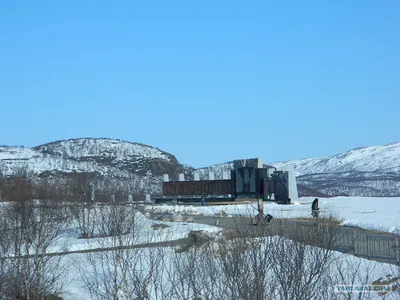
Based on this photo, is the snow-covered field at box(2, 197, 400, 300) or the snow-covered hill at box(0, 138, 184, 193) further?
the snow-covered hill at box(0, 138, 184, 193)

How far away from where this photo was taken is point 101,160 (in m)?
170

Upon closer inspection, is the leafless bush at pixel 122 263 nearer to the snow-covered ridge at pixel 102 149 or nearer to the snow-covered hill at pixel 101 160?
the snow-covered hill at pixel 101 160

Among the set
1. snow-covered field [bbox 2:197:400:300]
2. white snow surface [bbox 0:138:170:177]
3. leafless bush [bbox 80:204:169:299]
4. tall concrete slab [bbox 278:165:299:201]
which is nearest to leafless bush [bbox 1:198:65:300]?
snow-covered field [bbox 2:197:400:300]

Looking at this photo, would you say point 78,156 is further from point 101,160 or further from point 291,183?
point 291,183

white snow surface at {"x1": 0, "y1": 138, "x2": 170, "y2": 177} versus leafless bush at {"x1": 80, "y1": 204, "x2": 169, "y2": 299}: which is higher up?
white snow surface at {"x1": 0, "y1": 138, "x2": 170, "y2": 177}

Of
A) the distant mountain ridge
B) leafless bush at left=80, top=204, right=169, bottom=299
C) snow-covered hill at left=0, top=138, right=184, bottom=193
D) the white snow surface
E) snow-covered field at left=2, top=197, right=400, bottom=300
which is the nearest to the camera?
leafless bush at left=80, top=204, right=169, bottom=299

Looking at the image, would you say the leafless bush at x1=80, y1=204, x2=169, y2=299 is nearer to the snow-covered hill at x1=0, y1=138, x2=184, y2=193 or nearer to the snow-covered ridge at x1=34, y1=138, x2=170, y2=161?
the snow-covered hill at x1=0, y1=138, x2=184, y2=193

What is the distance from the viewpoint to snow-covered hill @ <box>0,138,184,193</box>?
13225cm

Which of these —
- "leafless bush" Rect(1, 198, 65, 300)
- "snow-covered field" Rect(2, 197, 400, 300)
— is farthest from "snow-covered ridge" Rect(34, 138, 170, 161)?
"leafless bush" Rect(1, 198, 65, 300)

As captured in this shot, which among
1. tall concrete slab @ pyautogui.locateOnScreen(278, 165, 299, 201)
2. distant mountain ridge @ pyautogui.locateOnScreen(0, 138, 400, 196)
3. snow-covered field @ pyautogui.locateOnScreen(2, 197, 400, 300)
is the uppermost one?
distant mountain ridge @ pyautogui.locateOnScreen(0, 138, 400, 196)

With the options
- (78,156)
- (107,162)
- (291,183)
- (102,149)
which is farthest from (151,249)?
(102,149)

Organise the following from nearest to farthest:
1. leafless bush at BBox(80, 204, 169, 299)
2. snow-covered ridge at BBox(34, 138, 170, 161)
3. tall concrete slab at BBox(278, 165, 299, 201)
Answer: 1. leafless bush at BBox(80, 204, 169, 299)
2. tall concrete slab at BBox(278, 165, 299, 201)
3. snow-covered ridge at BBox(34, 138, 170, 161)

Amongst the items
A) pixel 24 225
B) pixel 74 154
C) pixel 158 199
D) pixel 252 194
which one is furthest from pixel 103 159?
pixel 24 225

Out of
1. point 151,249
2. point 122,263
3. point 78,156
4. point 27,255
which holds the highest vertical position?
point 78,156
